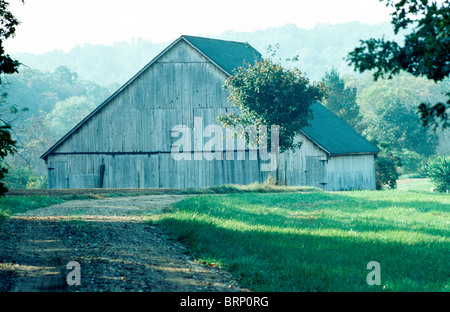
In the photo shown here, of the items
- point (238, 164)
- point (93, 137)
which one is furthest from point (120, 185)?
point (238, 164)

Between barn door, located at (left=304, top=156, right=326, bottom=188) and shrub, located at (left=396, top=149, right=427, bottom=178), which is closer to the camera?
barn door, located at (left=304, top=156, right=326, bottom=188)

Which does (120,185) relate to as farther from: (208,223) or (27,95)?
(27,95)

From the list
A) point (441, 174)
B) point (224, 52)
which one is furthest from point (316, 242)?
point (441, 174)

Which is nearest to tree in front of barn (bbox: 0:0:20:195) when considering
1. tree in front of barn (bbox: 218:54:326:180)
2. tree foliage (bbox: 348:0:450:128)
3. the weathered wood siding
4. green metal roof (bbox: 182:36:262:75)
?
tree foliage (bbox: 348:0:450:128)

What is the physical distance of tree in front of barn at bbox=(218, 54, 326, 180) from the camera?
30.5 metres

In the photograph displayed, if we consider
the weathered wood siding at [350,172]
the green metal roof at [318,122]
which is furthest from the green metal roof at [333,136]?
the weathered wood siding at [350,172]

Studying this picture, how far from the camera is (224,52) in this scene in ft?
130

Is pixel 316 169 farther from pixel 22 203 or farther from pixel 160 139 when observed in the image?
pixel 22 203

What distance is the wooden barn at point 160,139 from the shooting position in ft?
114

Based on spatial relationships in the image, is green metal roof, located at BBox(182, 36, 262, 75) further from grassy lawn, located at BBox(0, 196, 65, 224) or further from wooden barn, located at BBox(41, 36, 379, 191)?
grassy lawn, located at BBox(0, 196, 65, 224)

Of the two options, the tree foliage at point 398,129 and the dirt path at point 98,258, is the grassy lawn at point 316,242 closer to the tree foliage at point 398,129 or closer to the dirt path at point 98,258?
the dirt path at point 98,258

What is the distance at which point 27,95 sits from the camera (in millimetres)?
103688

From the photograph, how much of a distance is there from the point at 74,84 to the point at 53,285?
12662 centimetres

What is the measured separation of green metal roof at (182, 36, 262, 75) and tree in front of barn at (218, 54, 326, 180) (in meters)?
3.19
